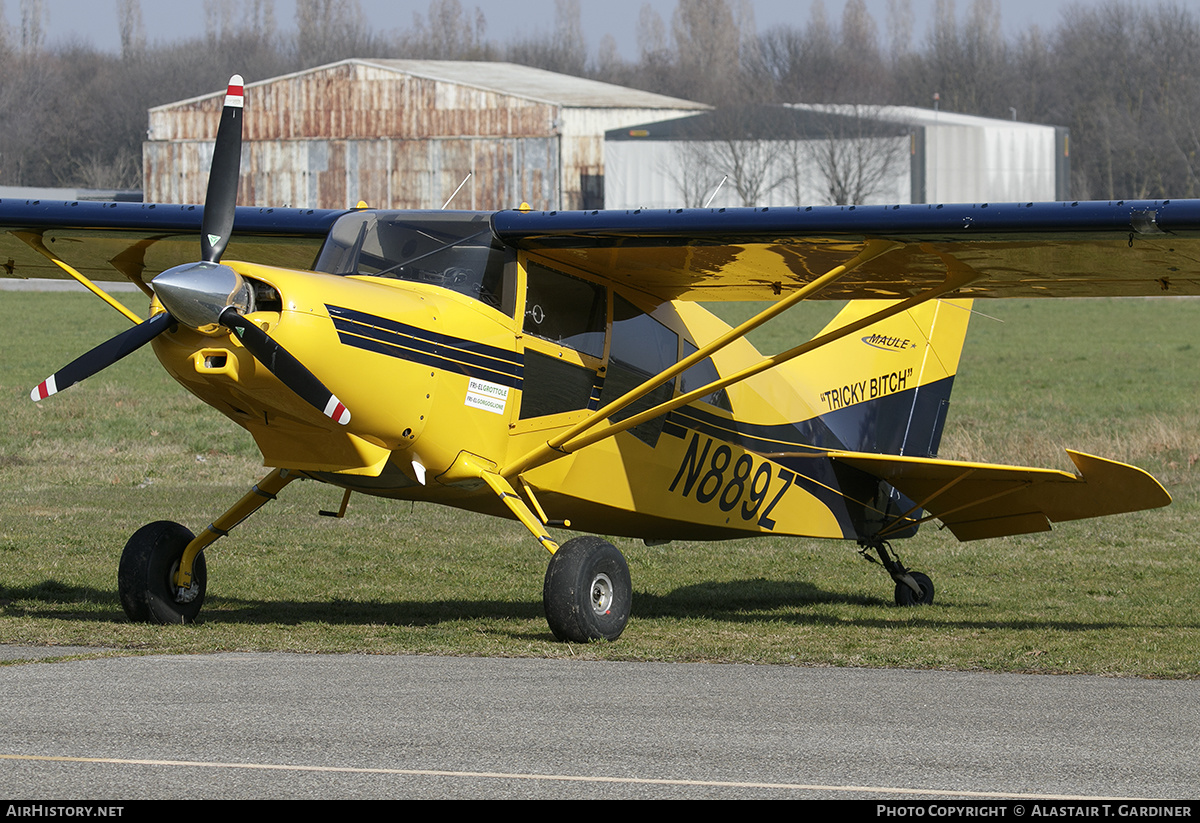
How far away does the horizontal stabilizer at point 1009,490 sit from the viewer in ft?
35.7

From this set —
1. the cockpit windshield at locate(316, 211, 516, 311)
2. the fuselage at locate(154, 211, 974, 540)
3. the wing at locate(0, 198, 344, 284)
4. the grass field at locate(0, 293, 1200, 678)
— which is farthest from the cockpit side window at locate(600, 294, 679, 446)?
the wing at locate(0, 198, 344, 284)

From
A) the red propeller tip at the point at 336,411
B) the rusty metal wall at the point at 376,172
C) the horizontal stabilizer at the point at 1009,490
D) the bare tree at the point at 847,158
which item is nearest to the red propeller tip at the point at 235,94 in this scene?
the red propeller tip at the point at 336,411

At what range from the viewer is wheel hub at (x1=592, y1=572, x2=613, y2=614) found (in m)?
9.53

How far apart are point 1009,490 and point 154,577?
6347 mm

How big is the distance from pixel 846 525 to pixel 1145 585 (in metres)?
2.87

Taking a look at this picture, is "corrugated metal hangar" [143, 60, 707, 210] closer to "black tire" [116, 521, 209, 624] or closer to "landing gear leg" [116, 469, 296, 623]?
"landing gear leg" [116, 469, 296, 623]

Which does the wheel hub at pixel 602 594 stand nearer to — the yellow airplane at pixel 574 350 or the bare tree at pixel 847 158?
the yellow airplane at pixel 574 350

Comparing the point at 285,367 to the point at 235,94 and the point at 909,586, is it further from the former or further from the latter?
the point at 909,586

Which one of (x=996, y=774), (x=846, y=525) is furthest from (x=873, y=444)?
(x=996, y=774)

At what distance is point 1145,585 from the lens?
13398 mm

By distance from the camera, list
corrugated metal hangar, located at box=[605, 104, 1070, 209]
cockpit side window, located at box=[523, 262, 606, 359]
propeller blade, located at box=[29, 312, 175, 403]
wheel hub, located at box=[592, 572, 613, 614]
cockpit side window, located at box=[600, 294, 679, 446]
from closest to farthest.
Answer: propeller blade, located at box=[29, 312, 175, 403]
wheel hub, located at box=[592, 572, 613, 614]
cockpit side window, located at box=[523, 262, 606, 359]
cockpit side window, located at box=[600, 294, 679, 446]
corrugated metal hangar, located at box=[605, 104, 1070, 209]

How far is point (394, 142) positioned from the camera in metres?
72.7

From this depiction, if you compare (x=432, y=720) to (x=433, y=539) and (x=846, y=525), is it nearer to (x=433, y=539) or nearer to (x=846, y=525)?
(x=846, y=525)

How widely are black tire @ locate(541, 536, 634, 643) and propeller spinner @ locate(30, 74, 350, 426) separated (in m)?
1.68
